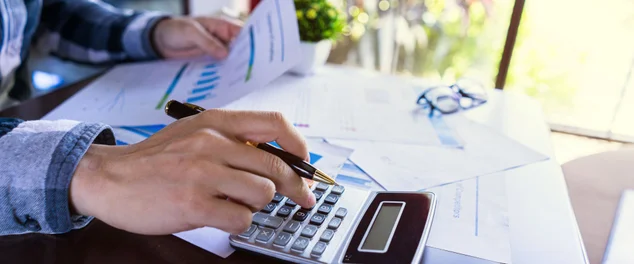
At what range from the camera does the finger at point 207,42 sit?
0.84 metres

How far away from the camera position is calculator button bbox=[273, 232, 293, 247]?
1.33 ft

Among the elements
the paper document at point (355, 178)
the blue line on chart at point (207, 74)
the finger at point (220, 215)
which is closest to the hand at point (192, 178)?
the finger at point (220, 215)

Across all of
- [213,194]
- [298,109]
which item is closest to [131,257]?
[213,194]

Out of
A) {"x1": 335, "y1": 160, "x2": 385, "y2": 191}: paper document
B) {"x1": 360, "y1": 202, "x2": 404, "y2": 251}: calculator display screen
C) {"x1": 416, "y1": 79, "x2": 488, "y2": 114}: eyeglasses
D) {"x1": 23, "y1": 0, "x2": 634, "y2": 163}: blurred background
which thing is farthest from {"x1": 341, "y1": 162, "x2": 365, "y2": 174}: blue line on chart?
{"x1": 23, "y1": 0, "x2": 634, "y2": 163}: blurred background

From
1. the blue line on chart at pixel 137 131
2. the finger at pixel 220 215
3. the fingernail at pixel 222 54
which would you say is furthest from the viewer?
the fingernail at pixel 222 54

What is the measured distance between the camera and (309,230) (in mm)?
422

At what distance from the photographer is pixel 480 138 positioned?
68 cm

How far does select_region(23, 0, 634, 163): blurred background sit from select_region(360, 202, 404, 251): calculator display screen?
1.16 m

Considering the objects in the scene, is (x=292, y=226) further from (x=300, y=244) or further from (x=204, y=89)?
(x=204, y=89)

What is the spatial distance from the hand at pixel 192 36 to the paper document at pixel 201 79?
0.03 m

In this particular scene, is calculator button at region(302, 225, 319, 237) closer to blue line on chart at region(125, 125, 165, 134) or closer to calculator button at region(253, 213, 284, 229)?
calculator button at region(253, 213, 284, 229)

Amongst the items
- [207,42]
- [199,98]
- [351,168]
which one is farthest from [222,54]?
[351,168]

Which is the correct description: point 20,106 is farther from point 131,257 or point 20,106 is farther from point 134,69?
point 131,257

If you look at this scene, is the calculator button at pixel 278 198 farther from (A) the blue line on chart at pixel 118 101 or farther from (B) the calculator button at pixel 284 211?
(A) the blue line on chart at pixel 118 101
